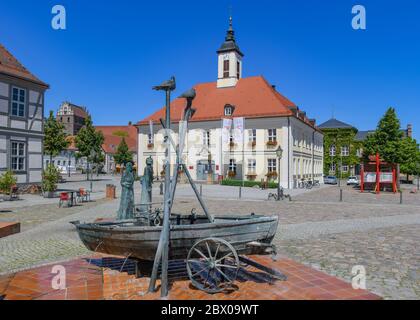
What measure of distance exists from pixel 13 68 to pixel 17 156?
5.68 m

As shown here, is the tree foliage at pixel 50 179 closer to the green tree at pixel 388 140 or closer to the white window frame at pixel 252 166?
the white window frame at pixel 252 166

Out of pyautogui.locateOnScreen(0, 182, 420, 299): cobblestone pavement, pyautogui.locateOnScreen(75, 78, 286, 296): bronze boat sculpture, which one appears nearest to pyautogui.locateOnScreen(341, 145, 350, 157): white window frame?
pyautogui.locateOnScreen(0, 182, 420, 299): cobblestone pavement

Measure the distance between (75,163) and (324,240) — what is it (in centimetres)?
7571

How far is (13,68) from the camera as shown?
22375mm

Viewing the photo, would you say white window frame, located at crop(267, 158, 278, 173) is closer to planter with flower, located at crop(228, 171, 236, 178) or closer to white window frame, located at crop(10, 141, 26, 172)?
planter with flower, located at crop(228, 171, 236, 178)

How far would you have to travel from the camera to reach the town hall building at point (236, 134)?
34.8 m

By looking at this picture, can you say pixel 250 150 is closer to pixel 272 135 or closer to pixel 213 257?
pixel 272 135

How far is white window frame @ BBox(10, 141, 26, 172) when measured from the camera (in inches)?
853

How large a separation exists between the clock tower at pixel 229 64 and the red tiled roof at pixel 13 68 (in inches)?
907

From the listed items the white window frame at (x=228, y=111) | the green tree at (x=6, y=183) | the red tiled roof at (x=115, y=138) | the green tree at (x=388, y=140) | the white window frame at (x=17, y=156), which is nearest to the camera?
the green tree at (x=6, y=183)

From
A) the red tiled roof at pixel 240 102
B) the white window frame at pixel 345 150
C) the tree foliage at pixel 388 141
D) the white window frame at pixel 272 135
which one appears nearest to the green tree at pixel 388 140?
the tree foliage at pixel 388 141

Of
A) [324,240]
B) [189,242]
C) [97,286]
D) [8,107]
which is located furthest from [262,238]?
[8,107]
